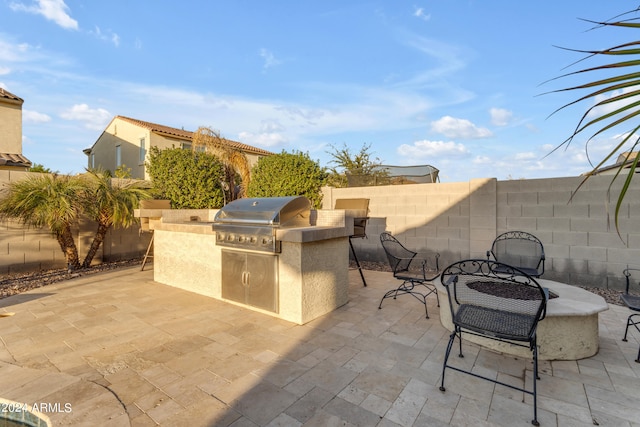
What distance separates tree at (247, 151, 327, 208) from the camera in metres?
6.78

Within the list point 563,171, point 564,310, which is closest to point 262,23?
point 563,171

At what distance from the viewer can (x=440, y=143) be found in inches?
650

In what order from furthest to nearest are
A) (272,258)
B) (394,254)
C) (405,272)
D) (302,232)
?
(394,254), (405,272), (272,258), (302,232)

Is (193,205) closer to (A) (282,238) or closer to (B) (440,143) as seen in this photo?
(A) (282,238)

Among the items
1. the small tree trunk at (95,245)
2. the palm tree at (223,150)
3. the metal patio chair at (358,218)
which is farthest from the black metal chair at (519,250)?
the small tree trunk at (95,245)

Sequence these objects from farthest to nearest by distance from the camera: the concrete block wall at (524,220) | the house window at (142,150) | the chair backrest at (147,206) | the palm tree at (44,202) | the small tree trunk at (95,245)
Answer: the house window at (142,150) → the small tree trunk at (95,245) → the chair backrest at (147,206) → the palm tree at (44,202) → the concrete block wall at (524,220)

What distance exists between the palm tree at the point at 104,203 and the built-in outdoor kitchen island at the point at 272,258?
198cm

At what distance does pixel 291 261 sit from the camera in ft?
10.3

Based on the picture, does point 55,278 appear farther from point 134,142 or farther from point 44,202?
point 134,142

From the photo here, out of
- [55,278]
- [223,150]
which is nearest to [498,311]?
[55,278]

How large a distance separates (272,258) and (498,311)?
2224 millimetres

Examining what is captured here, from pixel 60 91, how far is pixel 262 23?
558cm

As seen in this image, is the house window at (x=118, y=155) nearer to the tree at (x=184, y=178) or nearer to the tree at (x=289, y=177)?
the tree at (x=184, y=178)

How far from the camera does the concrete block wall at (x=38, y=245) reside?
5215 mm
